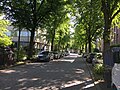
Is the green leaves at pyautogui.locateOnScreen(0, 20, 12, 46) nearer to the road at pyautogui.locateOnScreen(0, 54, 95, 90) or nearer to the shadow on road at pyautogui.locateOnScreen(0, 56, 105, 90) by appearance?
the road at pyautogui.locateOnScreen(0, 54, 95, 90)

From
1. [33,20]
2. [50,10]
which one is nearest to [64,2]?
[50,10]

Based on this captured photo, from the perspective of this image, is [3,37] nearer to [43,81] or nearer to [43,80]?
[43,80]

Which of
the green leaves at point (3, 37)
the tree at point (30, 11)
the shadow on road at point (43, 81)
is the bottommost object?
the shadow on road at point (43, 81)

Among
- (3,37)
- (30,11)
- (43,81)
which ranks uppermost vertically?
(30,11)

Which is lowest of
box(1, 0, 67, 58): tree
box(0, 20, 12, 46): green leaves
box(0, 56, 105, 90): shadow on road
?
box(0, 56, 105, 90): shadow on road

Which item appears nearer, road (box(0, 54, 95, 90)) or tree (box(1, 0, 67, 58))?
road (box(0, 54, 95, 90))

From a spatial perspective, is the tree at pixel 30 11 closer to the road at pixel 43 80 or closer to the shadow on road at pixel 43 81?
the road at pixel 43 80

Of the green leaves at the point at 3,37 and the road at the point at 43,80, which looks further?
the green leaves at the point at 3,37

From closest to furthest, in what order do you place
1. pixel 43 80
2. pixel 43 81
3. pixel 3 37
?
pixel 43 81 < pixel 43 80 < pixel 3 37

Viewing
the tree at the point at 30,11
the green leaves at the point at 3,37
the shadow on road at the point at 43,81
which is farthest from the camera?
the green leaves at the point at 3,37

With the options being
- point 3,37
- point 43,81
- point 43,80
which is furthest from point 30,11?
point 43,81

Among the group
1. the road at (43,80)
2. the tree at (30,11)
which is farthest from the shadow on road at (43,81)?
the tree at (30,11)

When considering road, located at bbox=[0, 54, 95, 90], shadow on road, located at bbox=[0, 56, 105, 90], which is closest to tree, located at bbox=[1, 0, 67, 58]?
road, located at bbox=[0, 54, 95, 90]

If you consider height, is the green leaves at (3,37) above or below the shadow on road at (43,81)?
above
